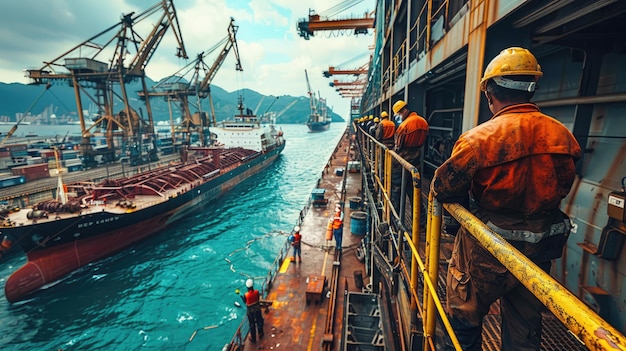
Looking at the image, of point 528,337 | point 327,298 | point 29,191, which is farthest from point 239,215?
point 528,337

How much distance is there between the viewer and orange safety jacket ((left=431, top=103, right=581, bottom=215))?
5.10 feet

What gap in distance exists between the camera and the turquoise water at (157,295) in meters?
10.2

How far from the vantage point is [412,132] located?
4.54 metres

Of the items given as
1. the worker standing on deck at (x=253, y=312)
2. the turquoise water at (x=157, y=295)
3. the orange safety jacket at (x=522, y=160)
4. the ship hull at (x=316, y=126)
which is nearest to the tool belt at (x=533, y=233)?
the orange safety jacket at (x=522, y=160)

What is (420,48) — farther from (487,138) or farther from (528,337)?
(528,337)

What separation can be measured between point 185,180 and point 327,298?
56.3ft

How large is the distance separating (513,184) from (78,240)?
734 inches

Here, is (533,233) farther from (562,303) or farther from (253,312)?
(253,312)

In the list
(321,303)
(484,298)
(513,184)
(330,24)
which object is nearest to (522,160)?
(513,184)

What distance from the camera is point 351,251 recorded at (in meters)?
11.5

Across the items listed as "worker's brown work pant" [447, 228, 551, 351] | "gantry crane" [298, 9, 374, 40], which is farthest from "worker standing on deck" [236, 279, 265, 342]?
"gantry crane" [298, 9, 374, 40]

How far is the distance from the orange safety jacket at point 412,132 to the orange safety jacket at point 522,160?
2908mm

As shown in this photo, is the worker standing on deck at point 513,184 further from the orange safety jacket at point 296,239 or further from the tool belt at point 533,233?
the orange safety jacket at point 296,239

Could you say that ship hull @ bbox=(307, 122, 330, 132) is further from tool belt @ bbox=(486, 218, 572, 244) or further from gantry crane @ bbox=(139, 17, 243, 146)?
tool belt @ bbox=(486, 218, 572, 244)
